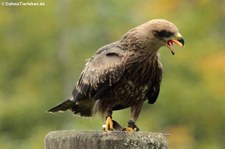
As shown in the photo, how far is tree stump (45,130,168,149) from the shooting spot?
6539 millimetres

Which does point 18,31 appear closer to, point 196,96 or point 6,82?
point 6,82

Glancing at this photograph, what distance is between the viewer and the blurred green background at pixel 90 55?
73.2ft

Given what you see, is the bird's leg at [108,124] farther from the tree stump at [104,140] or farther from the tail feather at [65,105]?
the tree stump at [104,140]

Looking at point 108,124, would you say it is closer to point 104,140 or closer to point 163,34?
point 163,34

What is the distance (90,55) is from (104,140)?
17734 millimetres

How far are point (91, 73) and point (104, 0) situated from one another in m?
18.4

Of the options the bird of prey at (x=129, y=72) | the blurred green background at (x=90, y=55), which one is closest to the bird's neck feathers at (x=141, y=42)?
the bird of prey at (x=129, y=72)

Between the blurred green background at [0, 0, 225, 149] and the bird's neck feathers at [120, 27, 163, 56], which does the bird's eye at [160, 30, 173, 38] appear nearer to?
the bird's neck feathers at [120, 27, 163, 56]

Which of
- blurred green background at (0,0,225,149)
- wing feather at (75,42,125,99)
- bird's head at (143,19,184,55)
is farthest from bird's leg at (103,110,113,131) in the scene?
blurred green background at (0,0,225,149)

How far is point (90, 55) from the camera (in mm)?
24250

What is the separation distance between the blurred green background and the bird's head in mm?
9966

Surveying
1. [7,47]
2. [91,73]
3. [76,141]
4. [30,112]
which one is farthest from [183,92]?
[76,141]

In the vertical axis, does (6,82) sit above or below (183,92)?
above

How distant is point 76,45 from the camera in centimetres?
2653
